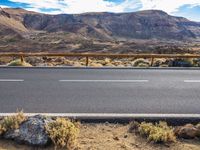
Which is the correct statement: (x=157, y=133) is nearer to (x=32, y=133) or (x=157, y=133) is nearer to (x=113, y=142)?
(x=113, y=142)

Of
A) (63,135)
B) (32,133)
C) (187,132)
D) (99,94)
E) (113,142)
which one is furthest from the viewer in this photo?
(99,94)

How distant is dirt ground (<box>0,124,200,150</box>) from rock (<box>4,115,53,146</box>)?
8 cm

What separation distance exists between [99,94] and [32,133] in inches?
182

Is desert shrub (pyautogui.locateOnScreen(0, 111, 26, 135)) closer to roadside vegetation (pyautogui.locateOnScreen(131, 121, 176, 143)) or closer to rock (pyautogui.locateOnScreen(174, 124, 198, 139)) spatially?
roadside vegetation (pyautogui.locateOnScreen(131, 121, 176, 143))

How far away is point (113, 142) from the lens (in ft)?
19.3

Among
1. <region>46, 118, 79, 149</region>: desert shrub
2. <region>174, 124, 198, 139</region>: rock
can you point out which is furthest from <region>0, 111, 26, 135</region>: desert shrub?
<region>174, 124, 198, 139</region>: rock

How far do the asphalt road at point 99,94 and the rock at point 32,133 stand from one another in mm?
2114

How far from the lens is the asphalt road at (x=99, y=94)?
8.33m

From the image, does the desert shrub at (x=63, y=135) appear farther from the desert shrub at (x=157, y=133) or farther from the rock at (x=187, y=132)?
the rock at (x=187, y=132)

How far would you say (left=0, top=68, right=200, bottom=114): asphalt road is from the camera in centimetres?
833

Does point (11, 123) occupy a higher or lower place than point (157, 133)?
higher

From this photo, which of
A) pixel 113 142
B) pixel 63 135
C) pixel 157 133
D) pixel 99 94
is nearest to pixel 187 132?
pixel 157 133

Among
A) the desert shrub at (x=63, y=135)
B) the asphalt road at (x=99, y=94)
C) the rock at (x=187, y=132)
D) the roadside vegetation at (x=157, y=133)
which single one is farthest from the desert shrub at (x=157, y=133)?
the asphalt road at (x=99, y=94)

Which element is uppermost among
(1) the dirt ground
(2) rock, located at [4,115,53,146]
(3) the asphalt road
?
(2) rock, located at [4,115,53,146]
